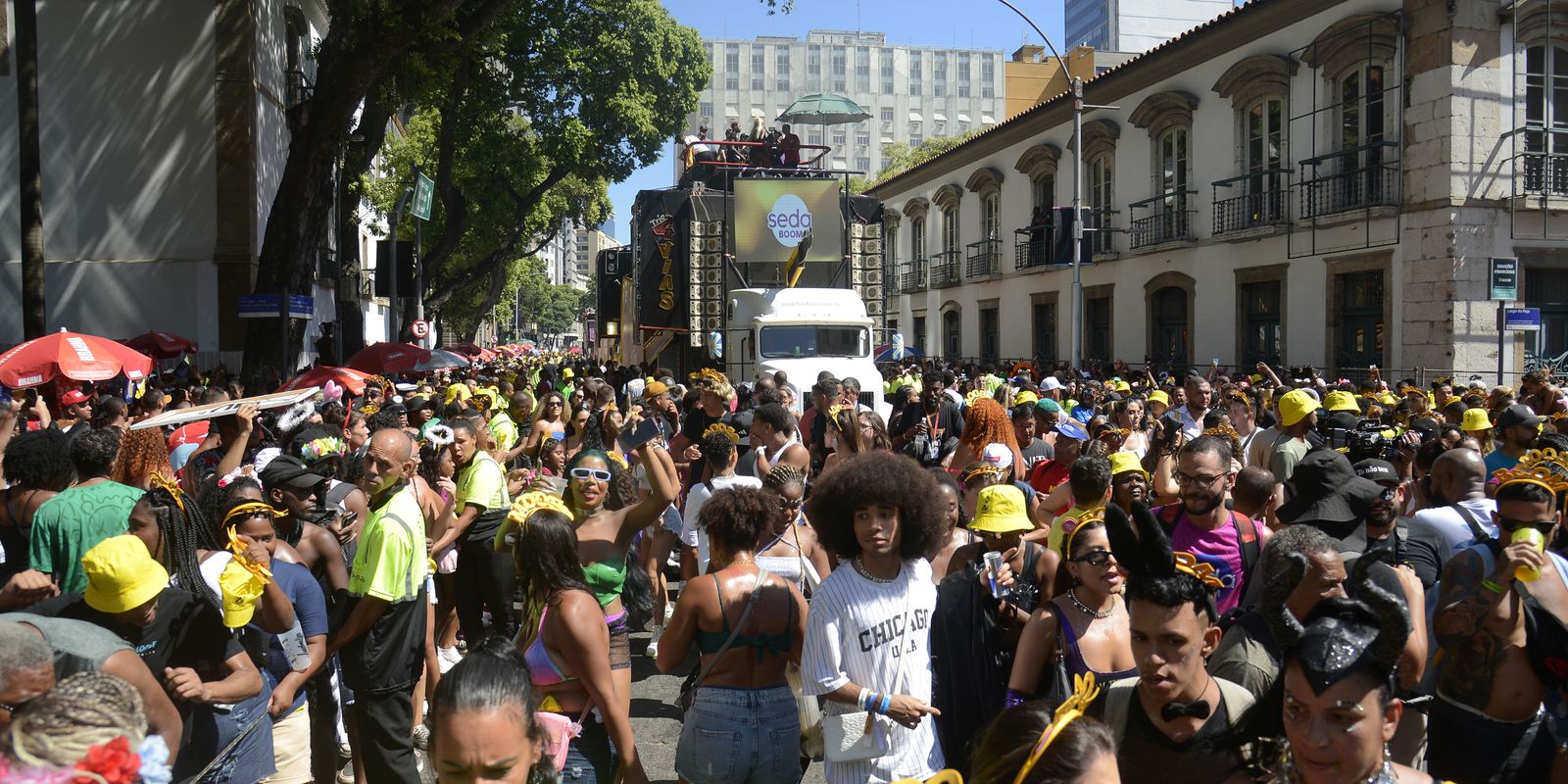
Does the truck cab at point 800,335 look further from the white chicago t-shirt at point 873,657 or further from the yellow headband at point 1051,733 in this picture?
the yellow headband at point 1051,733

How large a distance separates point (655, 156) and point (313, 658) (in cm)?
3098

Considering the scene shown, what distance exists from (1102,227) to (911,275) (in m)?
14.3

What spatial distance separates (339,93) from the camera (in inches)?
640

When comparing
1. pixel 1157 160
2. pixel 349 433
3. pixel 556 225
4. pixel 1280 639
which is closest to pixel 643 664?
pixel 349 433

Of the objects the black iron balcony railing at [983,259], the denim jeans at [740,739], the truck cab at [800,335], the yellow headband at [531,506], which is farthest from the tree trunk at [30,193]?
the black iron balcony railing at [983,259]

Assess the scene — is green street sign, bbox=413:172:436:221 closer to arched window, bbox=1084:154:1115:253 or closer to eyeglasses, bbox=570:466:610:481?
eyeglasses, bbox=570:466:610:481

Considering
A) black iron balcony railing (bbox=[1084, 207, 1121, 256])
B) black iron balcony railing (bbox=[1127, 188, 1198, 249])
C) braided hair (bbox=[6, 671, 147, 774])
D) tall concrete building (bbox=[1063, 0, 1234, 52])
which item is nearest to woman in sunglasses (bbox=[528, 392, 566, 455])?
braided hair (bbox=[6, 671, 147, 774])

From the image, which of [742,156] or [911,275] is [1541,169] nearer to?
[742,156]

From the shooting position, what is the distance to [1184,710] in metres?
3.17

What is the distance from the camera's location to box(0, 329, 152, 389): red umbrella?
35.4ft

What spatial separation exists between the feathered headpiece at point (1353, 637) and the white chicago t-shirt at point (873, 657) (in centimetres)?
163

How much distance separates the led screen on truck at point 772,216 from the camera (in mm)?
19734

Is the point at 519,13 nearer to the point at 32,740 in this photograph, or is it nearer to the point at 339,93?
the point at 339,93

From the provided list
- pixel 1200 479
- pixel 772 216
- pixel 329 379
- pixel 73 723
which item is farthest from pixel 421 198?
pixel 73 723
